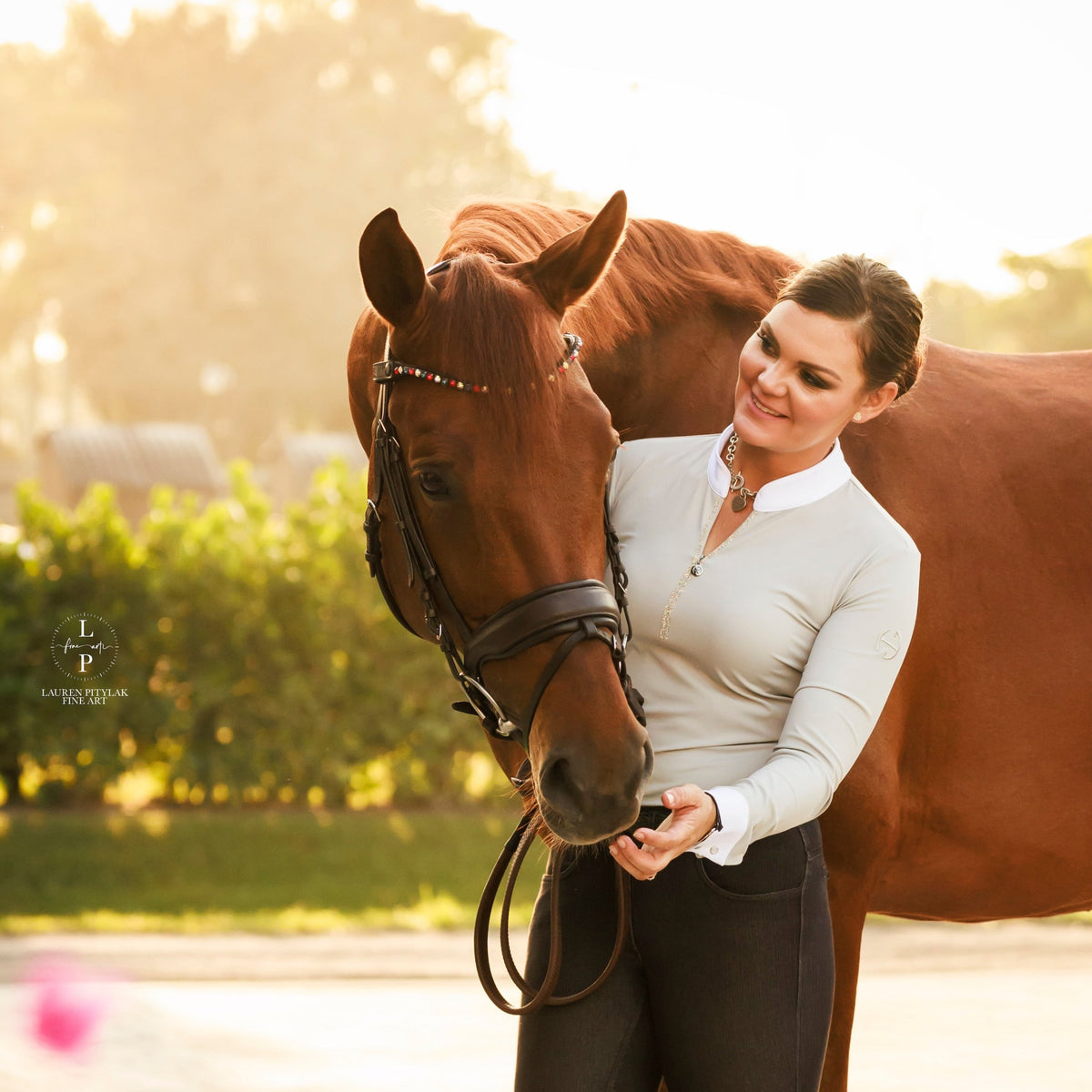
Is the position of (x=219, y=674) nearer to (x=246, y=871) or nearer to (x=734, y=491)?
(x=246, y=871)

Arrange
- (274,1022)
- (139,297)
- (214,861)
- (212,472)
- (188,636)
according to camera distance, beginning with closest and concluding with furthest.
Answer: (274,1022) → (214,861) → (188,636) → (212,472) → (139,297)

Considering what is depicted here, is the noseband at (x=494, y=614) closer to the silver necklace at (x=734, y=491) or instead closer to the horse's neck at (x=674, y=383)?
the silver necklace at (x=734, y=491)

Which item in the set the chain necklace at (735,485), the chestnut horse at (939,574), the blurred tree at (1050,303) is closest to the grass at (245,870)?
the chestnut horse at (939,574)

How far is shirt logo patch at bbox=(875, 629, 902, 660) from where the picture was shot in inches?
66.8

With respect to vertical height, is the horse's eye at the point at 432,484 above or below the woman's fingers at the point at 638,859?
above

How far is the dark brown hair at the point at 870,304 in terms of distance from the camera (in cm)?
176

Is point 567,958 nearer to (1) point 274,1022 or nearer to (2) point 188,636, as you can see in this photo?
(1) point 274,1022

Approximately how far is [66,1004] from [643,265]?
4507 mm

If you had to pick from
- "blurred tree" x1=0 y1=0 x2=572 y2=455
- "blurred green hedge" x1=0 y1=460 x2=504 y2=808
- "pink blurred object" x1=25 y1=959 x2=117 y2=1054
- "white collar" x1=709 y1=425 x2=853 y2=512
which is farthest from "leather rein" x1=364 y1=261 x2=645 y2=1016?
"blurred tree" x1=0 y1=0 x2=572 y2=455

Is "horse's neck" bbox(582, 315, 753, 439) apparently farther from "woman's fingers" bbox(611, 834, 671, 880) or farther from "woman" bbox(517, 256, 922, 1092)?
"woman's fingers" bbox(611, 834, 671, 880)

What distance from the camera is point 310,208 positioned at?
1500 inches

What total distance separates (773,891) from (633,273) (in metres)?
1.16

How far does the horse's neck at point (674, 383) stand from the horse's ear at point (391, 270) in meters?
0.50

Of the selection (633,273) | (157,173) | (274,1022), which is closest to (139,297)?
(157,173)
